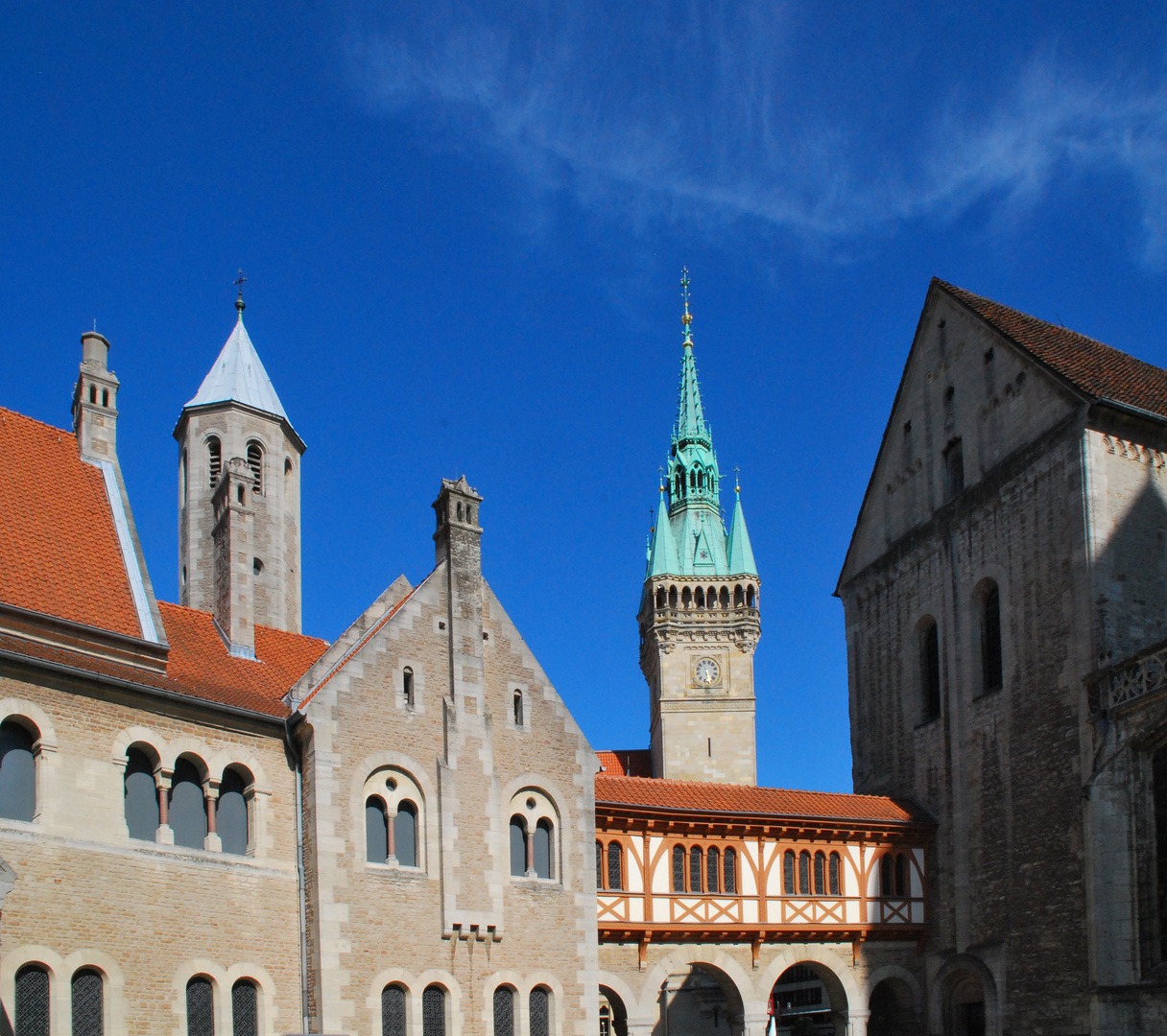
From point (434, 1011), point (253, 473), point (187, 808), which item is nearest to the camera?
point (187, 808)

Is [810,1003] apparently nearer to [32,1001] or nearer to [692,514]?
[692,514]

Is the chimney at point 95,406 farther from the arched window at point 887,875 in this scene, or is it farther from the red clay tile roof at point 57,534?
the arched window at point 887,875

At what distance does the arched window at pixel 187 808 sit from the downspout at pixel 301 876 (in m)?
1.91

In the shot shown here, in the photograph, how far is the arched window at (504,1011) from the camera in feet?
84.9

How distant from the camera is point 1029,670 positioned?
1213 inches

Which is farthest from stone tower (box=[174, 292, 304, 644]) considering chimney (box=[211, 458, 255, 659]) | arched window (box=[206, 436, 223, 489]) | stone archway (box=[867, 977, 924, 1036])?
stone archway (box=[867, 977, 924, 1036])

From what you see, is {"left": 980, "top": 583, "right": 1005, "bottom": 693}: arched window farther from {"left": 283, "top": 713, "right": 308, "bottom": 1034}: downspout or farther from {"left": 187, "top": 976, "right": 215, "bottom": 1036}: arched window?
{"left": 187, "top": 976, "right": 215, "bottom": 1036}: arched window

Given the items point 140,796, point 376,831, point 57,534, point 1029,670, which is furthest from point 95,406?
point 1029,670

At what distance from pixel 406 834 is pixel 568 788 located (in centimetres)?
401

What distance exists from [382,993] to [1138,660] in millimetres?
16372

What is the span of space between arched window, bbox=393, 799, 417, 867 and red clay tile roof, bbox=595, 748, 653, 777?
49.6m

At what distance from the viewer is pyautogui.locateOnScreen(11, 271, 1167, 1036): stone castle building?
72.1 ft

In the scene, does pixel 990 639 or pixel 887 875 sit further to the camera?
pixel 990 639

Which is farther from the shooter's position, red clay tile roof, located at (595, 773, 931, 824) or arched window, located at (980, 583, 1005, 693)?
arched window, located at (980, 583, 1005, 693)
